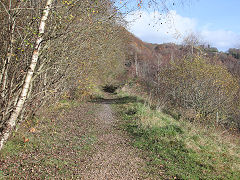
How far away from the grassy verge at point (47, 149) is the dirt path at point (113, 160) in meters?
0.29

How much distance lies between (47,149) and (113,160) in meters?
2.01

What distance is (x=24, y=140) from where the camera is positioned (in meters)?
5.70

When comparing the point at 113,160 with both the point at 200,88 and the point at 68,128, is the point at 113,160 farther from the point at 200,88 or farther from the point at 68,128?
the point at 200,88

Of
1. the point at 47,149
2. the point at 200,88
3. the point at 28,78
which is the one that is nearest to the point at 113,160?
the point at 47,149

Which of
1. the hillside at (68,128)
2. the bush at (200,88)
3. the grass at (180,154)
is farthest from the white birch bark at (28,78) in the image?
the bush at (200,88)

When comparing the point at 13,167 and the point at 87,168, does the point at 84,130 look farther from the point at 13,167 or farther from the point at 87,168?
the point at 13,167

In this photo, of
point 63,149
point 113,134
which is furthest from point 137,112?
point 63,149

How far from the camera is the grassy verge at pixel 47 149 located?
4.52 metres

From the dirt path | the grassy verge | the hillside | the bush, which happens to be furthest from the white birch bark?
the bush

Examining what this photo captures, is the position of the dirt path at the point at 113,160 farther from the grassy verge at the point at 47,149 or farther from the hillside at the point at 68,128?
the grassy verge at the point at 47,149

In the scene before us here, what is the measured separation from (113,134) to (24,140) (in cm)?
342

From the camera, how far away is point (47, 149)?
5.69 metres

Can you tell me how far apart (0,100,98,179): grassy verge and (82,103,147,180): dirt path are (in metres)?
0.29

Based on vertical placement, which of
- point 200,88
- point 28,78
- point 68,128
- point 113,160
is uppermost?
point 28,78
